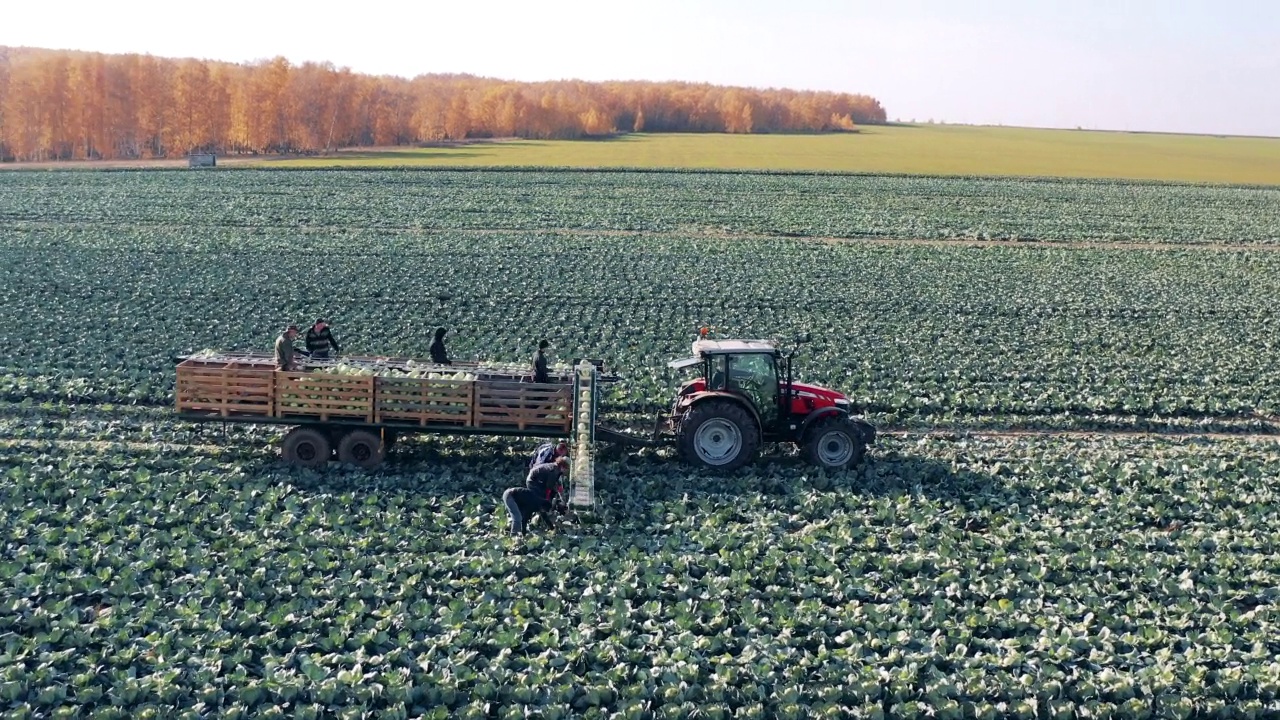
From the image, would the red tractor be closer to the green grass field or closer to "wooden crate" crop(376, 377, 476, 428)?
"wooden crate" crop(376, 377, 476, 428)

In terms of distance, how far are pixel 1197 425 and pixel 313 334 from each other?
1608 centimetres

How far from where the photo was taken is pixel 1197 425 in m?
20.2

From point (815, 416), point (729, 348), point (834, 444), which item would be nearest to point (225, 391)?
point (729, 348)

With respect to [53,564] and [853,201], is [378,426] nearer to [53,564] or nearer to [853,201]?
[53,564]

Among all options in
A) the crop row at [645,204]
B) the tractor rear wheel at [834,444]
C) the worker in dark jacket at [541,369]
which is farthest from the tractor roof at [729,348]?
the crop row at [645,204]

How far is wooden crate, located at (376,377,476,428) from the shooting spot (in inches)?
616

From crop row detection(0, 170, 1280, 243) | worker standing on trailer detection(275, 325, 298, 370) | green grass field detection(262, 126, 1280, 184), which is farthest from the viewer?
green grass field detection(262, 126, 1280, 184)

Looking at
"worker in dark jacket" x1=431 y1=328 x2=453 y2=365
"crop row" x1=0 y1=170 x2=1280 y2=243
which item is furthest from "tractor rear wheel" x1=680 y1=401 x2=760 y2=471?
"crop row" x1=0 y1=170 x2=1280 y2=243

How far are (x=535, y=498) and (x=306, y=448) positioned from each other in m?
4.38

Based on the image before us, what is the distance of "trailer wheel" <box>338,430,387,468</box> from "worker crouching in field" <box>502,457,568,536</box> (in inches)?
115

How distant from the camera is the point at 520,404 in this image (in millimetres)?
15703

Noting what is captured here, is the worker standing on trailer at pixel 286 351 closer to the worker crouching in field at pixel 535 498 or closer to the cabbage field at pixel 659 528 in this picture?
the cabbage field at pixel 659 528

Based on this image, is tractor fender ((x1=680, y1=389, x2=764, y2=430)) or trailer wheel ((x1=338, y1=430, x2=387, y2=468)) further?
tractor fender ((x1=680, y1=389, x2=764, y2=430))

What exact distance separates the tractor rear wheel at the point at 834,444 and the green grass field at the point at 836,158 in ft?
191
